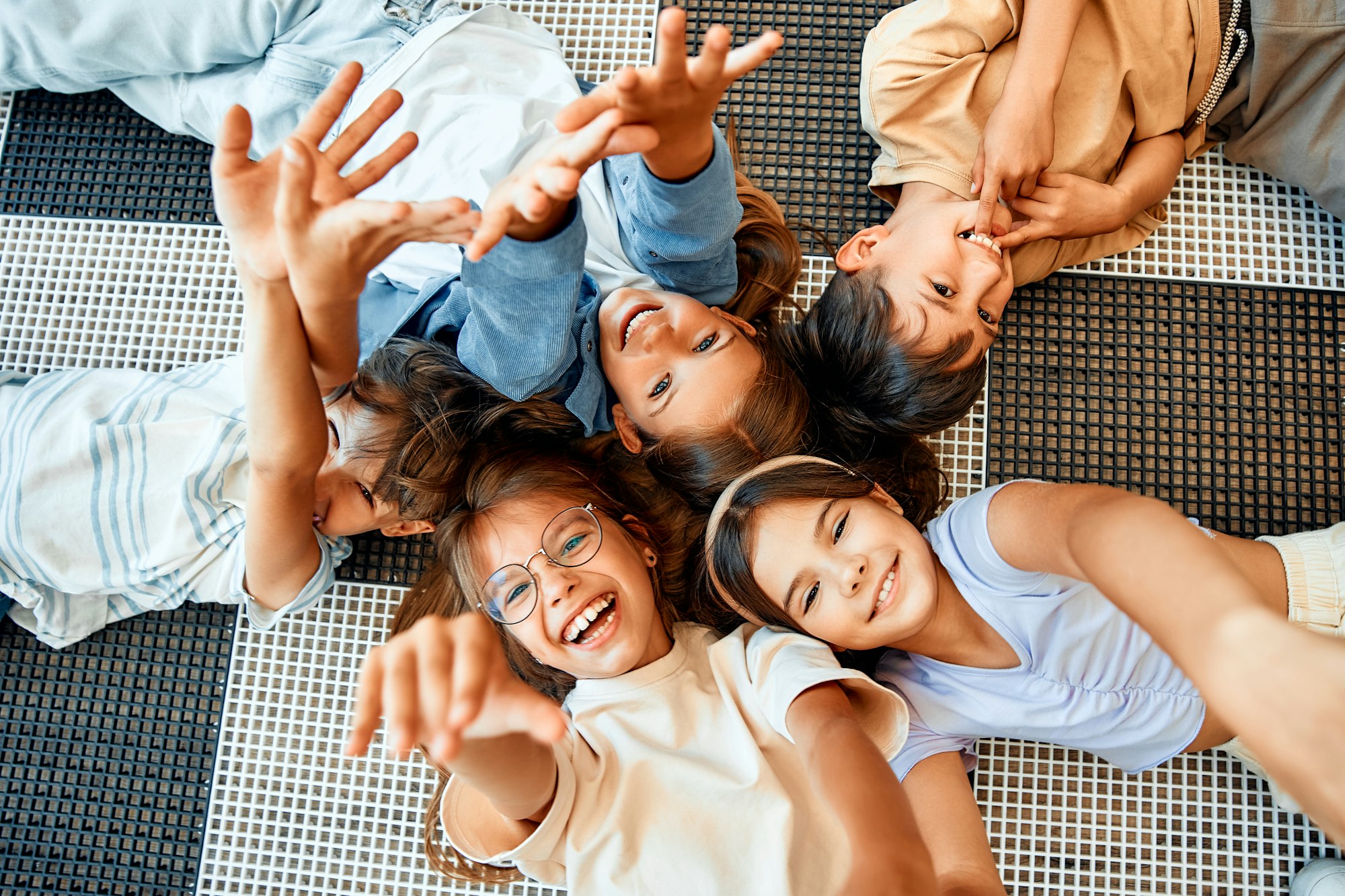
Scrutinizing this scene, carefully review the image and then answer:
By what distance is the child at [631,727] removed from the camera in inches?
36.0

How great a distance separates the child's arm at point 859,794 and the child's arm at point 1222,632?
0.81 ft

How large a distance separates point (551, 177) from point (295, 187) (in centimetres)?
22

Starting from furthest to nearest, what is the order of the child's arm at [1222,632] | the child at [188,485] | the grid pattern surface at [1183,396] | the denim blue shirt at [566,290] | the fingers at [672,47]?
the grid pattern surface at [1183,396]
the child at [188,485]
the denim blue shirt at [566,290]
the fingers at [672,47]
the child's arm at [1222,632]

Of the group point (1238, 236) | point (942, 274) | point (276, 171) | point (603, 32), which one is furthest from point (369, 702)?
point (1238, 236)

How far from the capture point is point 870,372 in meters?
1.04

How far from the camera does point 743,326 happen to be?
1068 millimetres

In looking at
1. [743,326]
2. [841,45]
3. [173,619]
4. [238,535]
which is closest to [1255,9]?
[841,45]

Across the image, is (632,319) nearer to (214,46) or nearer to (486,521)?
(486,521)

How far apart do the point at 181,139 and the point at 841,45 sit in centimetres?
93

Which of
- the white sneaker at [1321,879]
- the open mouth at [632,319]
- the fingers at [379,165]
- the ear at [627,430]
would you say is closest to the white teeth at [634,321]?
the open mouth at [632,319]

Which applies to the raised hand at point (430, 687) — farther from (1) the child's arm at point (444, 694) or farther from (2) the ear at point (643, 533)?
(2) the ear at point (643, 533)

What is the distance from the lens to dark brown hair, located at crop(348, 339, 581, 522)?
1.07m

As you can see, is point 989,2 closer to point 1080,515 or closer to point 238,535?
point 1080,515

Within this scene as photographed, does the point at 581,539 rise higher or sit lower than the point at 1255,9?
lower
